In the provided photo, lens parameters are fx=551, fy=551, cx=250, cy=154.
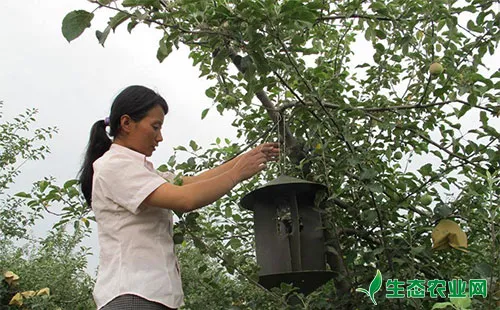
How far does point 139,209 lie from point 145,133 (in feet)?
0.77

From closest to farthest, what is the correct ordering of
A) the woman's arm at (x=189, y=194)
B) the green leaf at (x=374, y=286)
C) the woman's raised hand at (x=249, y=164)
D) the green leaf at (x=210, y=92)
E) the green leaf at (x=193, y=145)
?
the woman's arm at (x=189, y=194)
the woman's raised hand at (x=249, y=164)
the green leaf at (x=374, y=286)
the green leaf at (x=193, y=145)
the green leaf at (x=210, y=92)

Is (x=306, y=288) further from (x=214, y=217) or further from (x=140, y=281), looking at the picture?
(x=214, y=217)

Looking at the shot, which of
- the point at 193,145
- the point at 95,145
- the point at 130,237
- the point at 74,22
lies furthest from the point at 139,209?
the point at 193,145

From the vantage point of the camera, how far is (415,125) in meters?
1.81

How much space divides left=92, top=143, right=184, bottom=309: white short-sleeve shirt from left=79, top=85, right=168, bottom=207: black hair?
128mm

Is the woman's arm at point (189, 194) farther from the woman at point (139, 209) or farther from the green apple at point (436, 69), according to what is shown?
the green apple at point (436, 69)

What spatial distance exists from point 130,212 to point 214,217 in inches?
39.4

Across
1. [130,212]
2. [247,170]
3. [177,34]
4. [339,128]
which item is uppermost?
[177,34]

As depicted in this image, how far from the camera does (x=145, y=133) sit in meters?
1.49

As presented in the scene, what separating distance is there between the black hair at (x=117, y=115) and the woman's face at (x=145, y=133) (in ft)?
0.04

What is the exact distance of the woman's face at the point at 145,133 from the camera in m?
1.49

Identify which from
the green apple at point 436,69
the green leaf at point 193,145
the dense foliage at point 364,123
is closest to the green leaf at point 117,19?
the dense foliage at point 364,123

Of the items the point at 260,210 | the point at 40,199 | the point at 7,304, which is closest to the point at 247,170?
the point at 260,210

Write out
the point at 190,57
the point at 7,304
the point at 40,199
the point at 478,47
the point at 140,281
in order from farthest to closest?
the point at 7,304 < the point at 190,57 < the point at 40,199 < the point at 478,47 < the point at 140,281
